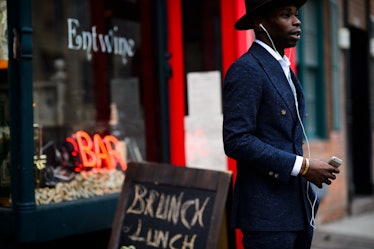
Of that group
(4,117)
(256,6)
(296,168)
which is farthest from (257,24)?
(4,117)

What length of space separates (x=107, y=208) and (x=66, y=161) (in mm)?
476

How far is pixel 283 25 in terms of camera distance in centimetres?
268

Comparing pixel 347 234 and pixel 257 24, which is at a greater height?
pixel 257 24

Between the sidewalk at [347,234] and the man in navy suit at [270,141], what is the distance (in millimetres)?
3694

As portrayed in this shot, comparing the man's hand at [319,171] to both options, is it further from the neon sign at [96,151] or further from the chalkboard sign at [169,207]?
the neon sign at [96,151]

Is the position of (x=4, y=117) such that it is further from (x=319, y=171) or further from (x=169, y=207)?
(x=319, y=171)

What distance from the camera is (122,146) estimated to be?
475 cm

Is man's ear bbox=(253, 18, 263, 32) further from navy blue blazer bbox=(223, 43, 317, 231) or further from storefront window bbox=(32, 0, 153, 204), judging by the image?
storefront window bbox=(32, 0, 153, 204)

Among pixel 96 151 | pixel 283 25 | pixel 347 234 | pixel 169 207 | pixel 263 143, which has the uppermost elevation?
pixel 283 25

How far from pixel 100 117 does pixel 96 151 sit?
2.09 ft

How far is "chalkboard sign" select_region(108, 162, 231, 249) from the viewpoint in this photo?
321cm

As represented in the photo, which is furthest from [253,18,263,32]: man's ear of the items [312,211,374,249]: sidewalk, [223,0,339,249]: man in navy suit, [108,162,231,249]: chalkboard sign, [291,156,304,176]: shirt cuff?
[312,211,374,249]: sidewalk

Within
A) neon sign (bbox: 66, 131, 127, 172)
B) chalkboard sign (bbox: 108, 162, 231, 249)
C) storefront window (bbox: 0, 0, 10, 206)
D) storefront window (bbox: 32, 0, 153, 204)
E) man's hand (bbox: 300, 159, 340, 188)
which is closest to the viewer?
man's hand (bbox: 300, 159, 340, 188)

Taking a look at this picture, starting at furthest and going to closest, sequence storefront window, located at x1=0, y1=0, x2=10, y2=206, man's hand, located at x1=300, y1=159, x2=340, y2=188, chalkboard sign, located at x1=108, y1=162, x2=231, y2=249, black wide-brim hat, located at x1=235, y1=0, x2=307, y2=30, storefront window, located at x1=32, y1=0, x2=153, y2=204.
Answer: storefront window, located at x1=32, y1=0, x2=153, y2=204, storefront window, located at x1=0, y1=0, x2=10, y2=206, chalkboard sign, located at x1=108, y1=162, x2=231, y2=249, black wide-brim hat, located at x1=235, y1=0, x2=307, y2=30, man's hand, located at x1=300, y1=159, x2=340, y2=188
